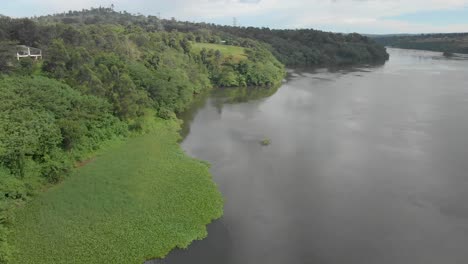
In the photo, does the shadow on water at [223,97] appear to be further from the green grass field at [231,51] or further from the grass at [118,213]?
the grass at [118,213]

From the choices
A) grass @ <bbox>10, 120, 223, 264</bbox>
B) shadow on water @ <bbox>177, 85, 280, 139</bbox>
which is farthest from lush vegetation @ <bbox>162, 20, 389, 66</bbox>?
grass @ <bbox>10, 120, 223, 264</bbox>

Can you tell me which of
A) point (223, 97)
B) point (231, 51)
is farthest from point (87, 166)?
point (231, 51)

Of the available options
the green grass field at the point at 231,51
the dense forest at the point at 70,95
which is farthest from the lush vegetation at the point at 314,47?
the dense forest at the point at 70,95

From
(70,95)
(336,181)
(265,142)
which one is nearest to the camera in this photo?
(336,181)

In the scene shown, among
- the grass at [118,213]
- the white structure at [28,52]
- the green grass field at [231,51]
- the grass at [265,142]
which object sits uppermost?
the green grass field at [231,51]

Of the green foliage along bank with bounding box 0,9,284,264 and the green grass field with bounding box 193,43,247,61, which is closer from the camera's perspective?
the green foliage along bank with bounding box 0,9,284,264

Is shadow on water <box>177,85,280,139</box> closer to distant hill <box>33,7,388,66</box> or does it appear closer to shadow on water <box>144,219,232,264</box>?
shadow on water <box>144,219,232,264</box>

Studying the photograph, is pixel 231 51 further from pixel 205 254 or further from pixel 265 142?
pixel 205 254
